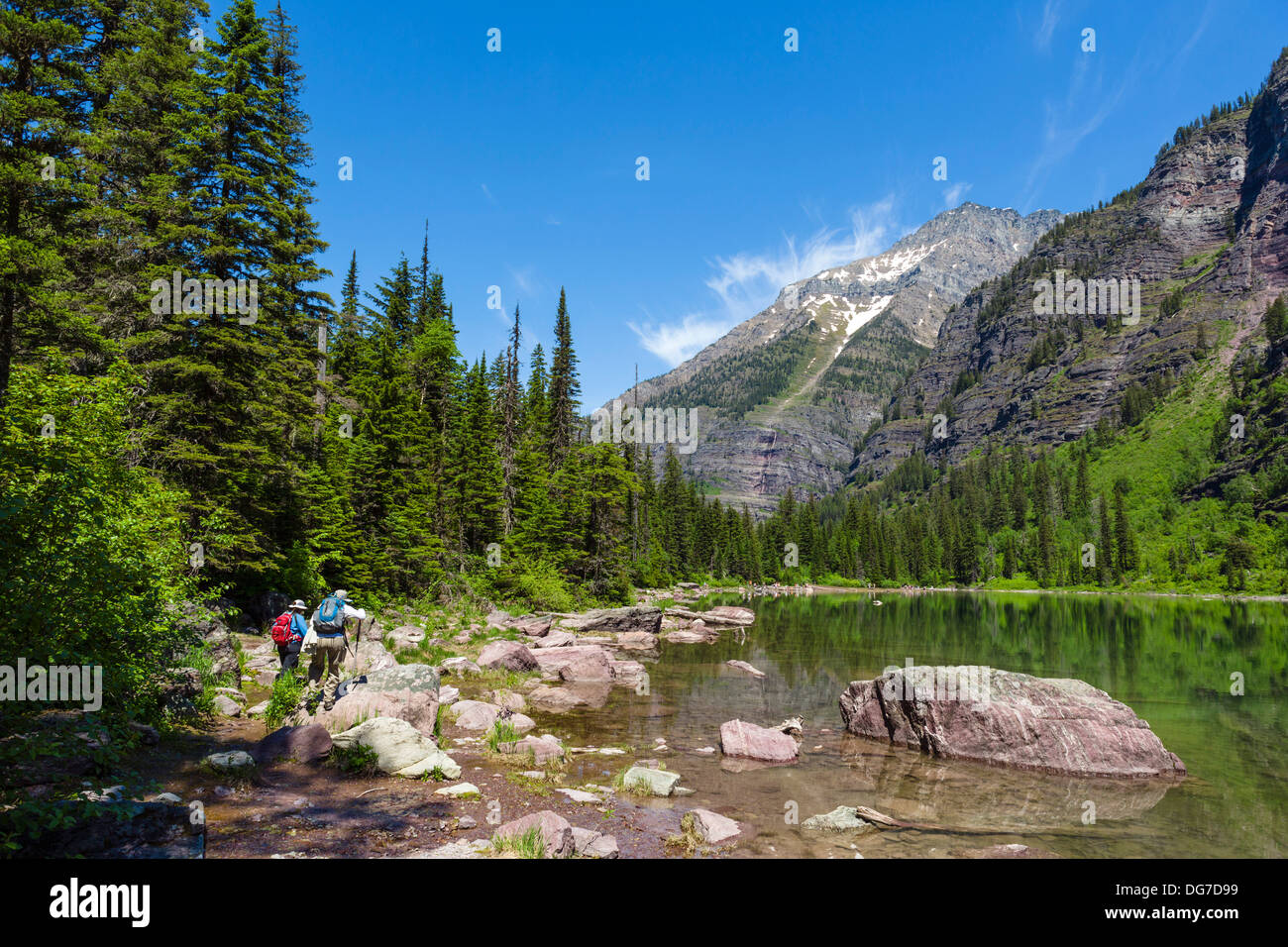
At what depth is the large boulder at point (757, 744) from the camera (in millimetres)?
14688

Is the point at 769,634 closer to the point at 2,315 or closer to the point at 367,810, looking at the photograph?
the point at 367,810

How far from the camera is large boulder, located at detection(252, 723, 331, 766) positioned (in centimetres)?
1044

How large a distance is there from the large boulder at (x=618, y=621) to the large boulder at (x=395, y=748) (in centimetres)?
2448

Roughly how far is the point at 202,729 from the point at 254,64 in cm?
2376

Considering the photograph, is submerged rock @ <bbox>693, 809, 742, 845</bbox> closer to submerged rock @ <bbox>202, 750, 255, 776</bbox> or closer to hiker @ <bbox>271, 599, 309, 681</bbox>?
submerged rock @ <bbox>202, 750, 255, 776</bbox>

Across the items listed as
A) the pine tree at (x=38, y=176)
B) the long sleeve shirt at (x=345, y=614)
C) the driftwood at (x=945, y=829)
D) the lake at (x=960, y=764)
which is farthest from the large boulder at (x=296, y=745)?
the pine tree at (x=38, y=176)

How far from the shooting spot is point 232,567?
A: 19750mm

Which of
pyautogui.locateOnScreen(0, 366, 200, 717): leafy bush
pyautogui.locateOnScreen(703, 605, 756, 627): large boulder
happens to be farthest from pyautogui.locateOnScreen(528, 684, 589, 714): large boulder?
pyautogui.locateOnScreen(703, 605, 756, 627): large boulder

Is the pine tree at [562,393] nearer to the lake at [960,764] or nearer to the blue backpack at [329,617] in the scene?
the lake at [960,764]

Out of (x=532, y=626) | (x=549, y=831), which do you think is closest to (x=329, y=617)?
(x=549, y=831)

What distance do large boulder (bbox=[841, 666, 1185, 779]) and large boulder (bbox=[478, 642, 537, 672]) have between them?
12693mm

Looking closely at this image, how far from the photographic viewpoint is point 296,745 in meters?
10.7
